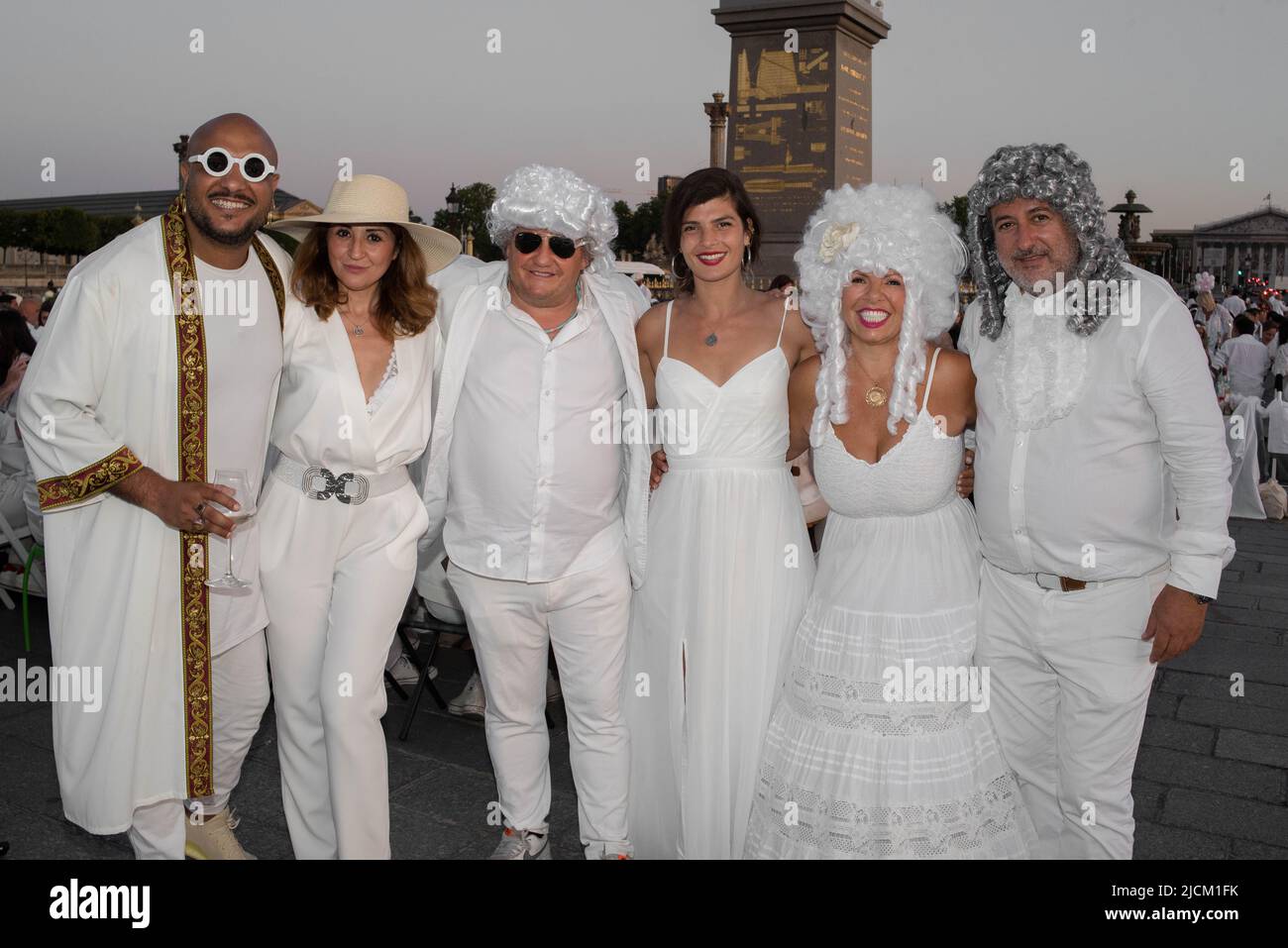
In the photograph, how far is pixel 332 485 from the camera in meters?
3.75

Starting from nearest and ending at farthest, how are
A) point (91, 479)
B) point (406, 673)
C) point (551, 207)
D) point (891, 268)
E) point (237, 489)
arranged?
1. point (237, 489)
2. point (91, 479)
3. point (891, 268)
4. point (551, 207)
5. point (406, 673)

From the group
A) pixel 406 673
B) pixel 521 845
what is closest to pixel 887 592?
pixel 521 845

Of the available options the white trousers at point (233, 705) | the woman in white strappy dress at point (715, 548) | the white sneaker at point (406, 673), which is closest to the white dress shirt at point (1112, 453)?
the woman in white strappy dress at point (715, 548)

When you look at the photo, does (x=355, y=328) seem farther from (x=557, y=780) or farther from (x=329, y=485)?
(x=557, y=780)

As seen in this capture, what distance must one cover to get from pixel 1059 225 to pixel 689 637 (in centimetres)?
179

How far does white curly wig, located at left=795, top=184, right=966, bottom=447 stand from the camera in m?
3.77

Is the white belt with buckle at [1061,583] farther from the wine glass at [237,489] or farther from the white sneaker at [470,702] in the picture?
the white sneaker at [470,702]

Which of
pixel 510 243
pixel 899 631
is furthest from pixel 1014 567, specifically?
pixel 510 243

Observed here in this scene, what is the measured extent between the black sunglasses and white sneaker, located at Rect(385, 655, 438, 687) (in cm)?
302

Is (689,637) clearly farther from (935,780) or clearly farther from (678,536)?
(935,780)

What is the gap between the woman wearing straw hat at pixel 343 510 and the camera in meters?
3.72

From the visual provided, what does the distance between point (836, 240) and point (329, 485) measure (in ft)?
5.94

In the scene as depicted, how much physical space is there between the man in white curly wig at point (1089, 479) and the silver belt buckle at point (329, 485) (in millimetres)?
1958

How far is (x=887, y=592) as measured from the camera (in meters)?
3.76
